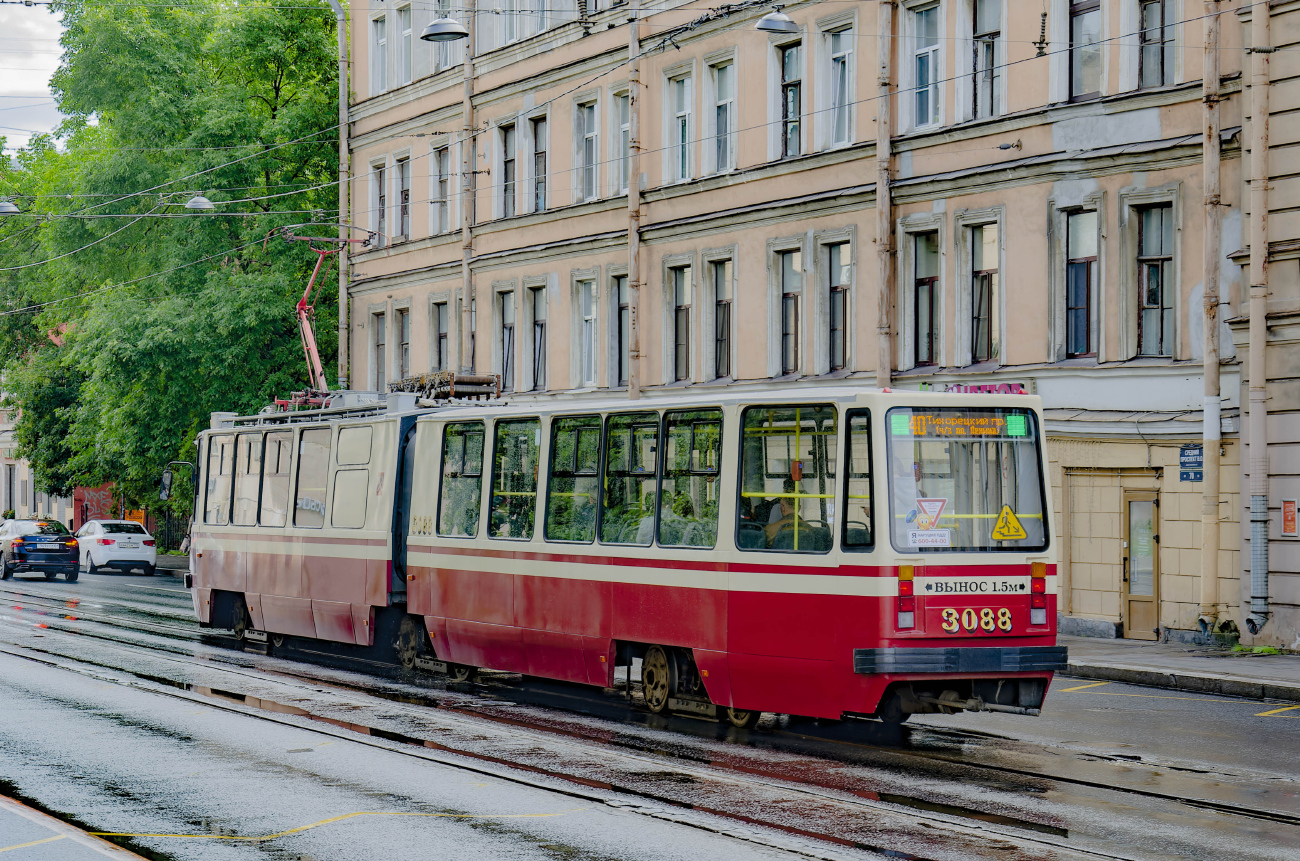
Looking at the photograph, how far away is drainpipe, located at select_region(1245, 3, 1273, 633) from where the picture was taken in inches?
829

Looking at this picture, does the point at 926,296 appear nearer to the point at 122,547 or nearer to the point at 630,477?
the point at 630,477

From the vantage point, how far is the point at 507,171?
37062 millimetres

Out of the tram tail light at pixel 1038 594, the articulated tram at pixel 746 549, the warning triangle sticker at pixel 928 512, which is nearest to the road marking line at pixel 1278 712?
the articulated tram at pixel 746 549

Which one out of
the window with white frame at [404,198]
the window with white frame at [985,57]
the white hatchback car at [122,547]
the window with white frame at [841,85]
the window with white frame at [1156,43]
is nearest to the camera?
the window with white frame at [1156,43]

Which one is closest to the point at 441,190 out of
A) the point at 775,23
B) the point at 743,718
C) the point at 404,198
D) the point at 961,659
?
the point at 404,198

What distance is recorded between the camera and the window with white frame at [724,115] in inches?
1195

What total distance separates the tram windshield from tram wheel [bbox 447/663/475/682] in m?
6.65

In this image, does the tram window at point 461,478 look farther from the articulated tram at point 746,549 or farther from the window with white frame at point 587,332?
the window with white frame at point 587,332

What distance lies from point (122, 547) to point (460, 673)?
104 feet

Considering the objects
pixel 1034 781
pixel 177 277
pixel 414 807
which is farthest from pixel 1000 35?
pixel 177 277

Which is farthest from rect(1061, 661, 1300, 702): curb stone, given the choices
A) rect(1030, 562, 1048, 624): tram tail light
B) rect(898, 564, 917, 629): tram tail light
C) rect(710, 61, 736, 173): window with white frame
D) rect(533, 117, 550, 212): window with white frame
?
rect(533, 117, 550, 212): window with white frame

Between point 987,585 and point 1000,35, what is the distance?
47.7 ft

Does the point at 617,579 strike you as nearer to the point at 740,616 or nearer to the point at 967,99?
the point at 740,616

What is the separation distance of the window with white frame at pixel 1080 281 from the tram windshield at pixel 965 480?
1146 centimetres
